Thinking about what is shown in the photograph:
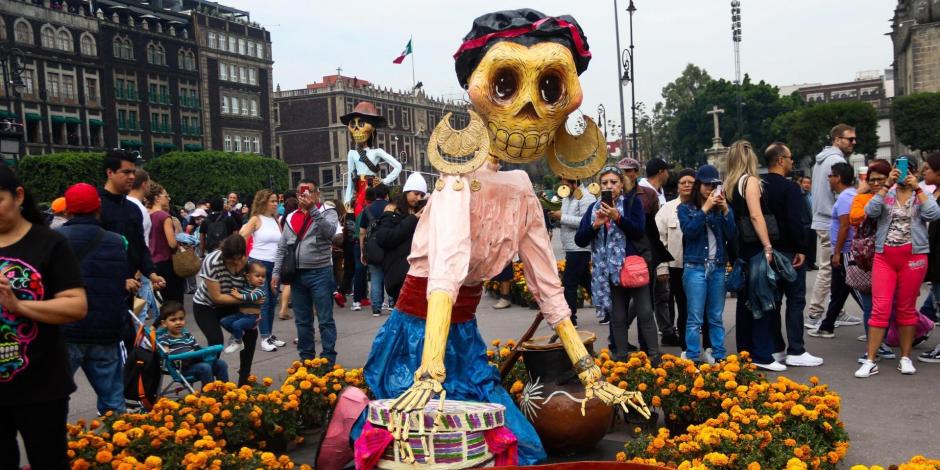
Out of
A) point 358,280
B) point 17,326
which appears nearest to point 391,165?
point 358,280

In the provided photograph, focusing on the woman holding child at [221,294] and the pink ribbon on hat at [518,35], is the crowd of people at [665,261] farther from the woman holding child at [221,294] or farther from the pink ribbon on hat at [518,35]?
the pink ribbon on hat at [518,35]

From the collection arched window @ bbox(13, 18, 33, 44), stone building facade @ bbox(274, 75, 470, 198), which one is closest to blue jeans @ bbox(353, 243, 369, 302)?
arched window @ bbox(13, 18, 33, 44)

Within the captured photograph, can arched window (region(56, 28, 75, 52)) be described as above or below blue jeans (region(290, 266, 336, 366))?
above

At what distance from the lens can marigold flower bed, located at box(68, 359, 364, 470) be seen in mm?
4141

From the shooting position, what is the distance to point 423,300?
159 inches

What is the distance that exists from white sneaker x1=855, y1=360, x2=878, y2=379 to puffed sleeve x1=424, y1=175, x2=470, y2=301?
4507 mm

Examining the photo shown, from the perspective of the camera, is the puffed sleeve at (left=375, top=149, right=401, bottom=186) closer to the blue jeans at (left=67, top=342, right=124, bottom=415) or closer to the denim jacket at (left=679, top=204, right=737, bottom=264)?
the denim jacket at (left=679, top=204, right=737, bottom=264)

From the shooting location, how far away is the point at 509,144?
395cm

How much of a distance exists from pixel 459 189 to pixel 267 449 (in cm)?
251

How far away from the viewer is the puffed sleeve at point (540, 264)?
416 centimetres

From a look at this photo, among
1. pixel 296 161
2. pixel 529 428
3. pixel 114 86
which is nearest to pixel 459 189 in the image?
pixel 529 428

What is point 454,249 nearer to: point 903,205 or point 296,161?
point 903,205

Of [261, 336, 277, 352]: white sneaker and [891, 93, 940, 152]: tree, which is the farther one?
[891, 93, 940, 152]: tree

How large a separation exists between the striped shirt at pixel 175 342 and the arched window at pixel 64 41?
58047mm
